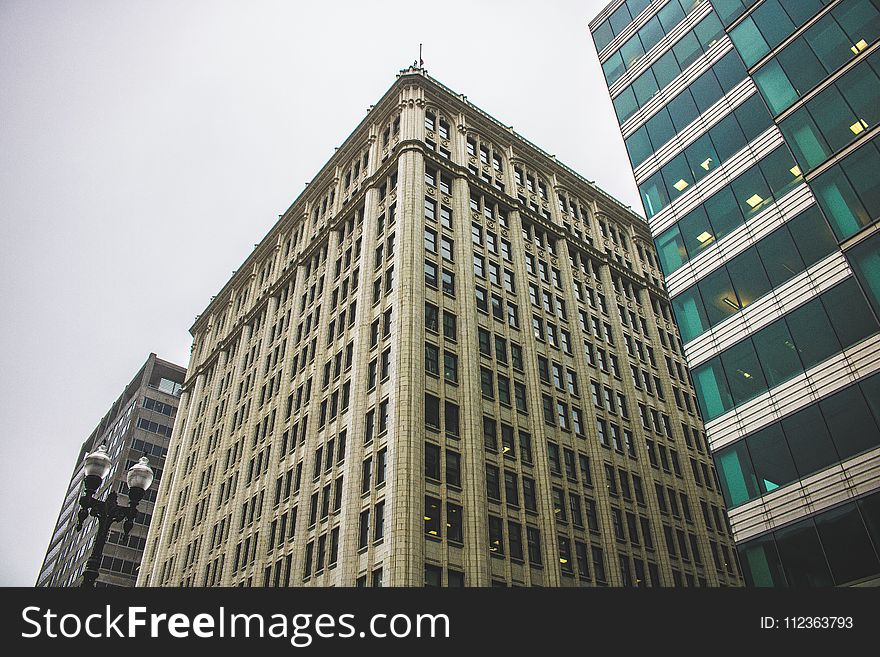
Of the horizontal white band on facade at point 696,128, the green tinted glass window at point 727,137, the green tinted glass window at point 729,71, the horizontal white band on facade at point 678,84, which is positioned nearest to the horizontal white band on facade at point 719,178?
the green tinted glass window at point 727,137

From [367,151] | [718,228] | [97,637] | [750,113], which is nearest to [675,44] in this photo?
[750,113]

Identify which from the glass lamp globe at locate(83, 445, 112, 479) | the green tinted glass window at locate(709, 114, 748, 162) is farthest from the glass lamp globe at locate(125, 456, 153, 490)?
the green tinted glass window at locate(709, 114, 748, 162)

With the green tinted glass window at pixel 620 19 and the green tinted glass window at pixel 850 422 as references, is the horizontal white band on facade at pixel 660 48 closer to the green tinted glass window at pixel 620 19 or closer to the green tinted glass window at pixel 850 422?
the green tinted glass window at pixel 620 19

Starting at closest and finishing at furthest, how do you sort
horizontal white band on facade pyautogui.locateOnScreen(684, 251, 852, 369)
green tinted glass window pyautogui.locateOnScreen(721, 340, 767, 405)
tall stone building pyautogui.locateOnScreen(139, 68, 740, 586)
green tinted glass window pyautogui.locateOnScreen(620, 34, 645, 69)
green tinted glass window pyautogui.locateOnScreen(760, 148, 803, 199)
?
1. horizontal white band on facade pyautogui.locateOnScreen(684, 251, 852, 369)
2. green tinted glass window pyautogui.locateOnScreen(721, 340, 767, 405)
3. green tinted glass window pyautogui.locateOnScreen(760, 148, 803, 199)
4. green tinted glass window pyautogui.locateOnScreen(620, 34, 645, 69)
5. tall stone building pyautogui.locateOnScreen(139, 68, 740, 586)

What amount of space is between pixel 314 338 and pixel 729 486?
37262mm

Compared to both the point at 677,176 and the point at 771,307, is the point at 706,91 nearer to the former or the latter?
the point at 677,176

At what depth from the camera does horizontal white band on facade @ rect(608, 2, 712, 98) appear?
119 ft

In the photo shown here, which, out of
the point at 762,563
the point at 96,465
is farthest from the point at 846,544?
the point at 96,465

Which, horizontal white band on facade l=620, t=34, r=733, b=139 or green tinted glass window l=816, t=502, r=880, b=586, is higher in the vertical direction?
horizontal white band on facade l=620, t=34, r=733, b=139

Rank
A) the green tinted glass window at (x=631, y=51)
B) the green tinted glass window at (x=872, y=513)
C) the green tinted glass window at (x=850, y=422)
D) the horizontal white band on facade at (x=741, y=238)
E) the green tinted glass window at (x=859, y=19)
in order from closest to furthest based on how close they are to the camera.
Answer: the green tinted glass window at (x=872, y=513), the green tinted glass window at (x=850, y=422), the green tinted glass window at (x=859, y=19), the horizontal white band on facade at (x=741, y=238), the green tinted glass window at (x=631, y=51)

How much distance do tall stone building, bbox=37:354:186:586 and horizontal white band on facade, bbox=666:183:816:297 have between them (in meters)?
72.8

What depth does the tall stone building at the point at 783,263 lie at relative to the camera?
78.6 feet

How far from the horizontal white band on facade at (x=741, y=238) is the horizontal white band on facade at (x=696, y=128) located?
615 cm

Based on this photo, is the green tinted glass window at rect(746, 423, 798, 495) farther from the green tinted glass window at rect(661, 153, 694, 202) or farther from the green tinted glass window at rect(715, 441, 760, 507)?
the green tinted glass window at rect(661, 153, 694, 202)
